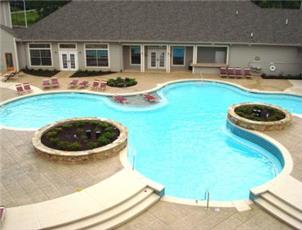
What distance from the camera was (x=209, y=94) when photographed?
79.9 feet

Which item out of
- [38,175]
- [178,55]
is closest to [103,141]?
[38,175]

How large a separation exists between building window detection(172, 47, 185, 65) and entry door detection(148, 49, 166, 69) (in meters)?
0.93

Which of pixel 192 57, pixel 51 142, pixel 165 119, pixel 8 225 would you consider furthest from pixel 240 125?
pixel 192 57

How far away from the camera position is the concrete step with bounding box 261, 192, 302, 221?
10195 millimetres

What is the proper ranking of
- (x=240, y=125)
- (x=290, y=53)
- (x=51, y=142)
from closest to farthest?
(x=51, y=142)
(x=240, y=125)
(x=290, y=53)

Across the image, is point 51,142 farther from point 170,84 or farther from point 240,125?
point 170,84

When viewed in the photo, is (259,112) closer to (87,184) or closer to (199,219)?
(199,219)

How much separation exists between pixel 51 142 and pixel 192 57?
741 inches

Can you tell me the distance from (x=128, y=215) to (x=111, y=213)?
0.54 meters

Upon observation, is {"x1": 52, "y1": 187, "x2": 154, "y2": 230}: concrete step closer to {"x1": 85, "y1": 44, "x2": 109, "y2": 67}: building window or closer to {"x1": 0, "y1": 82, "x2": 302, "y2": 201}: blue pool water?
{"x1": 0, "y1": 82, "x2": 302, "y2": 201}: blue pool water

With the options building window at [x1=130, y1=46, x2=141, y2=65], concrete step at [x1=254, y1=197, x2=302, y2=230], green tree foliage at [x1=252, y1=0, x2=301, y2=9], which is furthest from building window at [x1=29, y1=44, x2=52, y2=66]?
green tree foliage at [x1=252, y1=0, x2=301, y2=9]

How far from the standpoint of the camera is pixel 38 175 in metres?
12.2

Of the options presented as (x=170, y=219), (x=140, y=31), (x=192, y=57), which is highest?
(x=140, y=31)

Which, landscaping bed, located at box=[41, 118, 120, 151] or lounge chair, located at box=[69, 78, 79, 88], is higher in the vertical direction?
lounge chair, located at box=[69, 78, 79, 88]
